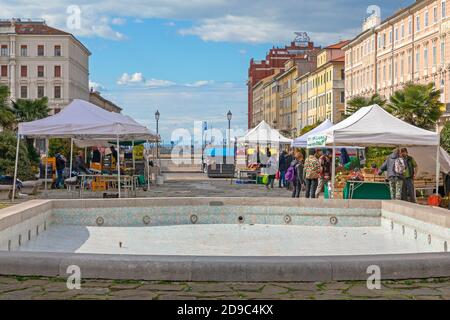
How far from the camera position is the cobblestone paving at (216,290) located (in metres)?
6.60

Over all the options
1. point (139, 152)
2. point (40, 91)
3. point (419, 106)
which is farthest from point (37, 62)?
point (419, 106)

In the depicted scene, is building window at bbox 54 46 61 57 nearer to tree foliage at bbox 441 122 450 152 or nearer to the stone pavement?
tree foliage at bbox 441 122 450 152

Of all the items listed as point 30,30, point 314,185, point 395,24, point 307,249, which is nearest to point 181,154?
point 395,24

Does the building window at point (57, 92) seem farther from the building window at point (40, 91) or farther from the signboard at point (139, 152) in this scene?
the signboard at point (139, 152)

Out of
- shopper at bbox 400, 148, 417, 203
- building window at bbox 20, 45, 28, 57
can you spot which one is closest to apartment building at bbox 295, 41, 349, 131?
building window at bbox 20, 45, 28, 57

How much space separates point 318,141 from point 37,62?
332 feet

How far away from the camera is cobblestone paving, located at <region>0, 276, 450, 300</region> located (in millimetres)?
6598

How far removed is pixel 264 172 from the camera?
104 ft

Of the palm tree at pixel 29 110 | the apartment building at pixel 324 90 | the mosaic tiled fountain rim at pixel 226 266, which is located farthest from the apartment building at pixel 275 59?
the mosaic tiled fountain rim at pixel 226 266

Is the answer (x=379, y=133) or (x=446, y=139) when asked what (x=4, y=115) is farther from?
(x=379, y=133)

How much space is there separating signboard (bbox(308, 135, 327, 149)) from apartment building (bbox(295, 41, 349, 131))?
191ft

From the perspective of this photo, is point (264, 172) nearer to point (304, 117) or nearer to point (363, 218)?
point (363, 218)

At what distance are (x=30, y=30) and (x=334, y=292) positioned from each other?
4536 inches

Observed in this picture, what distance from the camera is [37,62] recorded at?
113875 mm
